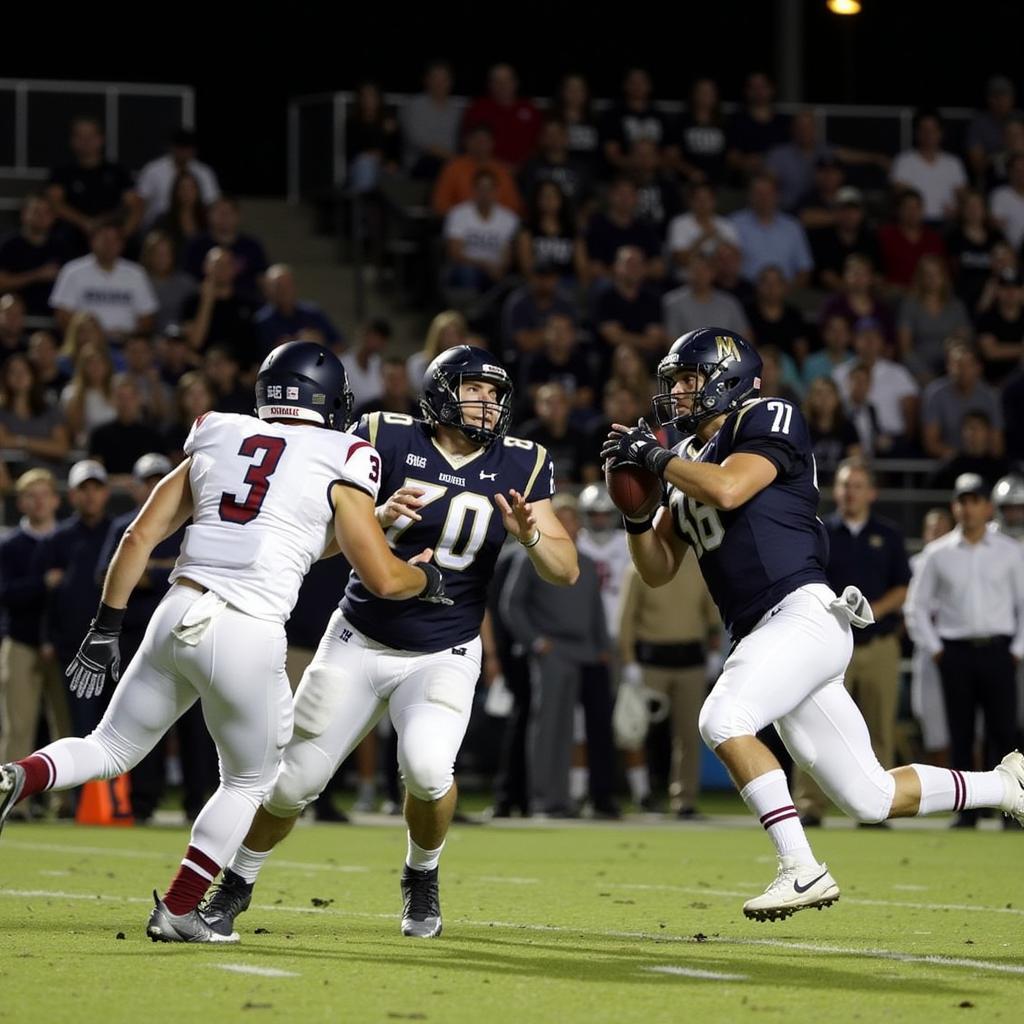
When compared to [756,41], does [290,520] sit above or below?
below

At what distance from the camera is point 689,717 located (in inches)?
530

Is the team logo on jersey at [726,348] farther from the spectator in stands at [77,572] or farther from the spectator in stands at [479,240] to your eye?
the spectator in stands at [479,240]

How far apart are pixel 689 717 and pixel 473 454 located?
21.6 feet

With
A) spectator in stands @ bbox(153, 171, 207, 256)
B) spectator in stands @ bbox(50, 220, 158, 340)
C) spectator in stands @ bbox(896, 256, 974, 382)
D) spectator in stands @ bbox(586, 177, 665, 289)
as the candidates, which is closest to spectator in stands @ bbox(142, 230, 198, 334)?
spectator in stands @ bbox(50, 220, 158, 340)

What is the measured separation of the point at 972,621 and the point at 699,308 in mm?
4363

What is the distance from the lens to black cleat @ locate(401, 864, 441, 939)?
688 cm

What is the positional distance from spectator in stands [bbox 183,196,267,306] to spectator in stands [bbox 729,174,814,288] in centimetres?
406

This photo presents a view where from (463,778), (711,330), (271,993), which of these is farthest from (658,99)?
(271,993)

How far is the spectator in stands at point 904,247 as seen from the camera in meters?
18.2

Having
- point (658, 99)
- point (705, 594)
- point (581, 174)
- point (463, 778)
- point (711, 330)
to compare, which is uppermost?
point (658, 99)

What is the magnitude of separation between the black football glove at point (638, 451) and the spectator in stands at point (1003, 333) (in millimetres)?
10502

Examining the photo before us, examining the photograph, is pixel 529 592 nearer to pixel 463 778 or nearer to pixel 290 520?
pixel 463 778

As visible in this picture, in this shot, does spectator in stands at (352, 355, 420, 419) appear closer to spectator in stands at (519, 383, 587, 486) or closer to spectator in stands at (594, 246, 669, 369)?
spectator in stands at (519, 383, 587, 486)

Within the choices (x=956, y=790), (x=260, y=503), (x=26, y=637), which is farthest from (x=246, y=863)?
(x=26, y=637)
